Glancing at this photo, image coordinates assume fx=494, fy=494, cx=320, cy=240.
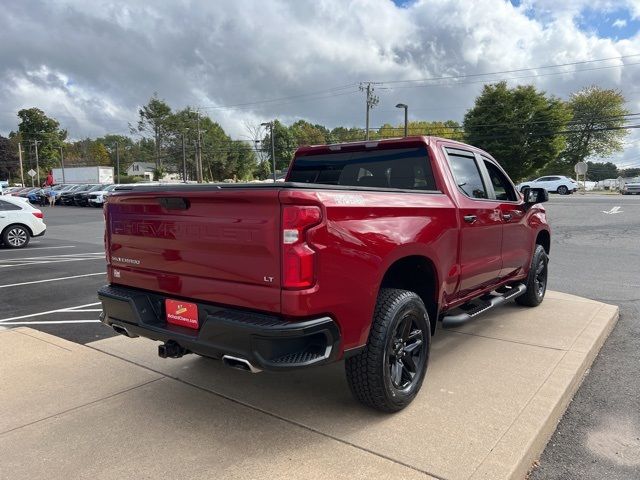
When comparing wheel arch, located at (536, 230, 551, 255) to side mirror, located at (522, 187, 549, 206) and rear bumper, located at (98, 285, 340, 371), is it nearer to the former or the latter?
side mirror, located at (522, 187, 549, 206)

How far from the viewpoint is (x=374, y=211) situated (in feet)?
9.97

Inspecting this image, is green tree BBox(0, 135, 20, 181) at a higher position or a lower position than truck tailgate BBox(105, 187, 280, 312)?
higher

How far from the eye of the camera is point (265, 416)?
3336 millimetres

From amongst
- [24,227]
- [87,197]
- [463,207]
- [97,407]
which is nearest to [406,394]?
[463,207]

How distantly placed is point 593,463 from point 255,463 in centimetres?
200

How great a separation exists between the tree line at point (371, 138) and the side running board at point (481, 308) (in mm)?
40750

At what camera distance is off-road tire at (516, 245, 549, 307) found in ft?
19.2

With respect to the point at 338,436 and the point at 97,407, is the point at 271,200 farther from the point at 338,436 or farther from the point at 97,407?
the point at 97,407

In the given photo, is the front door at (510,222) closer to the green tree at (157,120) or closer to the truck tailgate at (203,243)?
the truck tailgate at (203,243)

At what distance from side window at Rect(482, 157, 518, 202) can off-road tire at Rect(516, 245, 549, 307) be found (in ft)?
3.18

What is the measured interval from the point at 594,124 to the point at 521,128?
3258 cm

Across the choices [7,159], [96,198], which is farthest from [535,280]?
[7,159]

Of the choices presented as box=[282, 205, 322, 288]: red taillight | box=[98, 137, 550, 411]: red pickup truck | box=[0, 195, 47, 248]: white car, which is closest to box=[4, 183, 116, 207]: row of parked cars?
box=[0, 195, 47, 248]: white car

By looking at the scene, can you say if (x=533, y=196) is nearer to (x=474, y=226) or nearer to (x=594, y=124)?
(x=474, y=226)
